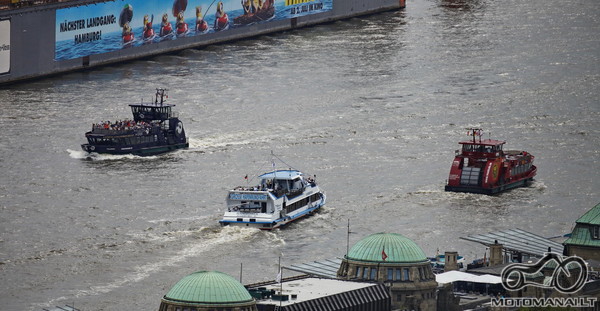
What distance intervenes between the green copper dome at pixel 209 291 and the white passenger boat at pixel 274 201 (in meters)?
34.3

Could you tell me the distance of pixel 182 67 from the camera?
19662cm

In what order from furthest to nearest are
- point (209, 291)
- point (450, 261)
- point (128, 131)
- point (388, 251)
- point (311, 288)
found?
1. point (128, 131)
2. point (450, 261)
3. point (388, 251)
4. point (311, 288)
5. point (209, 291)

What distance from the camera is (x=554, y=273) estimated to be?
120812 millimetres

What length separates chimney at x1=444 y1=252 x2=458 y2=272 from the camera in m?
127

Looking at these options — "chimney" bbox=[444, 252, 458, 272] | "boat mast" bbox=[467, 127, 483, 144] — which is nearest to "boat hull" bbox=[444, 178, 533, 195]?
"boat mast" bbox=[467, 127, 483, 144]

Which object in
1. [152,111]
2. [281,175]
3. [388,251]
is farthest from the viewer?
[152,111]

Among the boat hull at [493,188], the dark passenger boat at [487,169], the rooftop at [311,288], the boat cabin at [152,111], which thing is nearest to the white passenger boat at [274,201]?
the boat hull at [493,188]

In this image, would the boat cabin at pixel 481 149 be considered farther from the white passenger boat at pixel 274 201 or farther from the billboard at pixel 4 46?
the billboard at pixel 4 46

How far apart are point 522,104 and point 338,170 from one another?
27.4 m

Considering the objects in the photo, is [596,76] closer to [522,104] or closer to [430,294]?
[522,104]

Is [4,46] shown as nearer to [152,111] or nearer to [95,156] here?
[152,111]

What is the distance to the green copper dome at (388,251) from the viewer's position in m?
120

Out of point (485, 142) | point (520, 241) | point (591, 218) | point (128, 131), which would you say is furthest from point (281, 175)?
point (591, 218)

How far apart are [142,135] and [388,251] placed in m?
47.1
